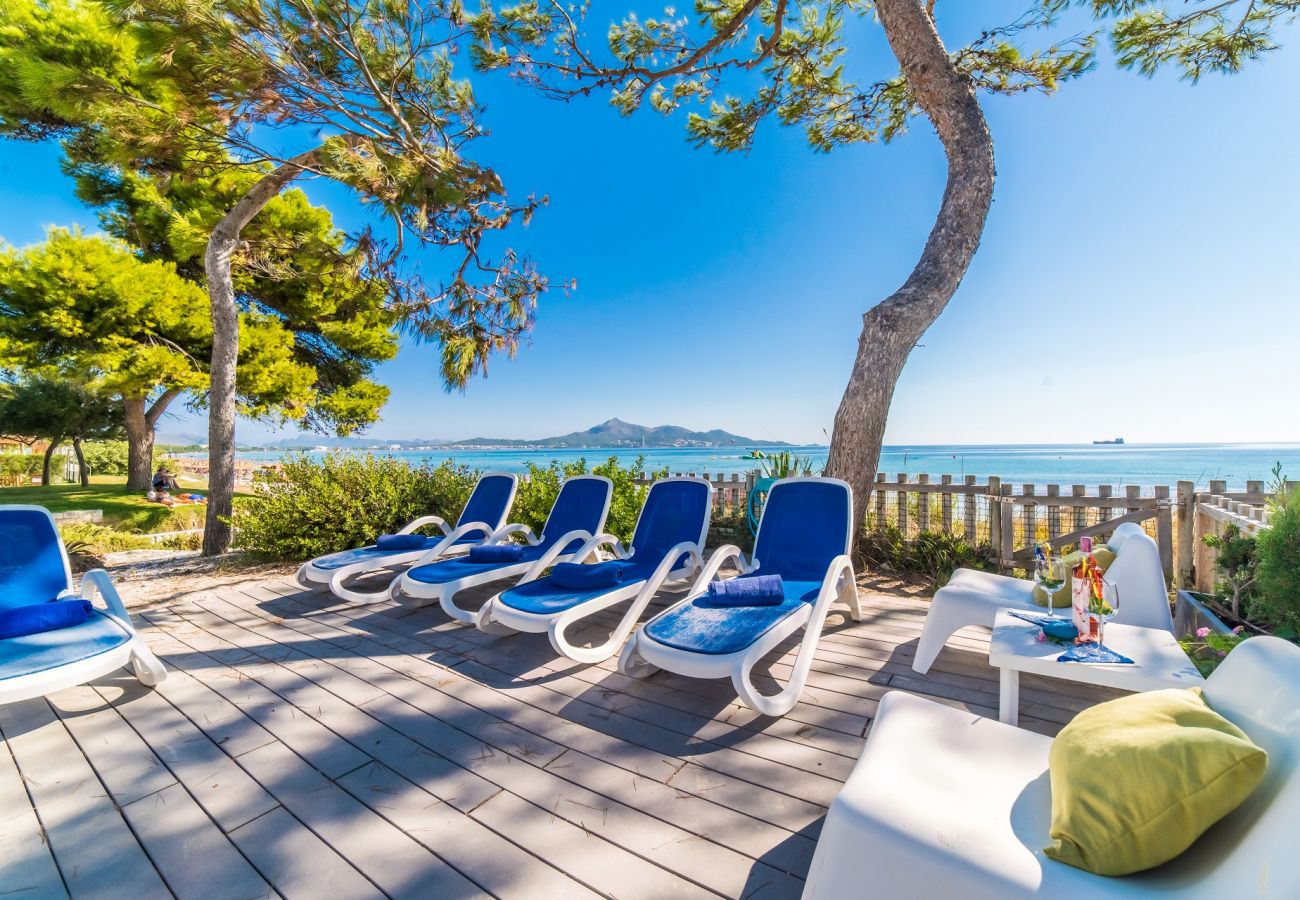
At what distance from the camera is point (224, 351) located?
6.88 metres

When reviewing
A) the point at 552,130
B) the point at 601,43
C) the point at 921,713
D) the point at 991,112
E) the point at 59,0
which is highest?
the point at 59,0

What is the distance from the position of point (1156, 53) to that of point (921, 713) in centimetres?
715

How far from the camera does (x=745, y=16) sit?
6066 millimetres

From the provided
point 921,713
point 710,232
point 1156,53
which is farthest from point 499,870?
point 710,232

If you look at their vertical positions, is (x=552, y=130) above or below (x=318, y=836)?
above

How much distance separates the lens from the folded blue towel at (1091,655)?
2.15 meters

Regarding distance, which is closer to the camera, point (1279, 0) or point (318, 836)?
point (318, 836)

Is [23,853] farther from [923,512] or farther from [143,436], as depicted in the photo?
[143,436]

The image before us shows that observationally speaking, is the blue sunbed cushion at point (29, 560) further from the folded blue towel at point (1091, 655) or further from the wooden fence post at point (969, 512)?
the wooden fence post at point (969, 512)

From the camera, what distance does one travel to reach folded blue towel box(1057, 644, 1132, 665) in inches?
84.8

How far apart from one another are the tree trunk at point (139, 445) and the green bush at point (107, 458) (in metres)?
14.5

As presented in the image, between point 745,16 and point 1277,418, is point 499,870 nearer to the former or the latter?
point 745,16

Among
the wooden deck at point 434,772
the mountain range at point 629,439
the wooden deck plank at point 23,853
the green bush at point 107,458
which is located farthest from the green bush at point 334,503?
the mountain range at point 629,439

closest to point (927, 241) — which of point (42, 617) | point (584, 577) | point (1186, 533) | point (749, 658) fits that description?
point (1186, 533)
